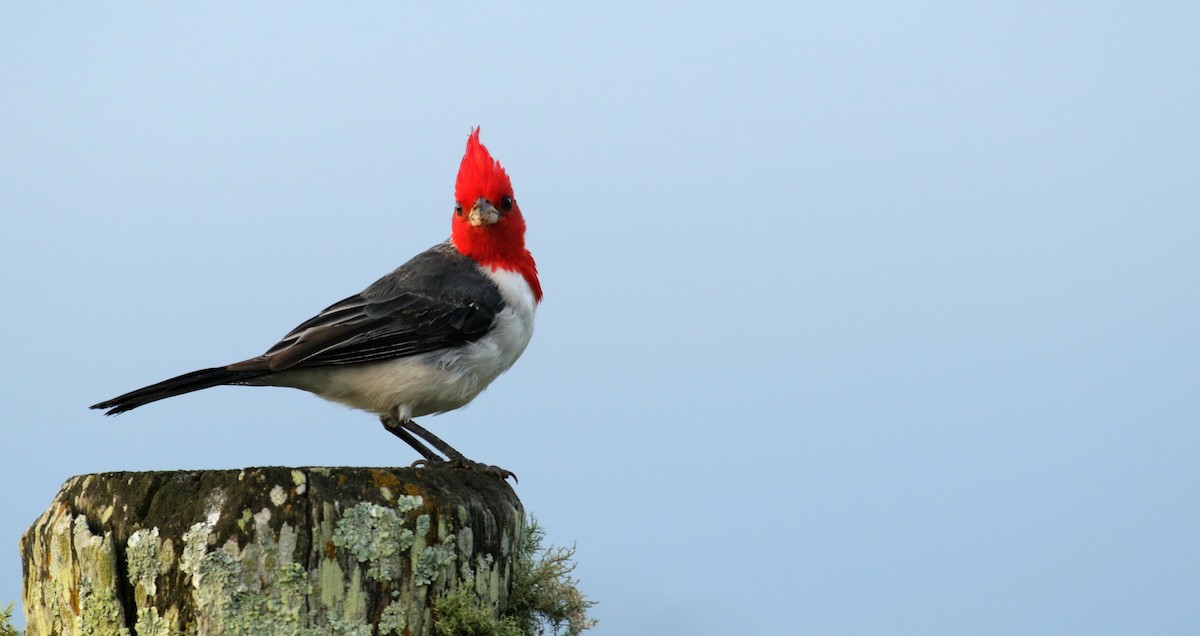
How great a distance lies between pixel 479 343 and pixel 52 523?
2308mm

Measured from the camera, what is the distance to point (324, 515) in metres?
3.54

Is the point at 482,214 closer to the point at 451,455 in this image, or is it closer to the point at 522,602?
the point at 451,455

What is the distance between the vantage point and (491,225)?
604 centimetres

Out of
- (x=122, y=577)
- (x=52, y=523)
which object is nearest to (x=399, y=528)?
(x=122, y=577)

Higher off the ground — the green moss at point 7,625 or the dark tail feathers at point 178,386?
the dark tail feathers at point 178,386

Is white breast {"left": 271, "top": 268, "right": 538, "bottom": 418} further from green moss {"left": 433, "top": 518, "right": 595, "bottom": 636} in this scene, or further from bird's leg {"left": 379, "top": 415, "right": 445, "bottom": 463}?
green moss {"left": 433, "top": 518, "right": 595, "bottom": 636}

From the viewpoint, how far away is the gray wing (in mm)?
5344

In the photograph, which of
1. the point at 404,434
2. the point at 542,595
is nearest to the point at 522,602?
the point at 542,595

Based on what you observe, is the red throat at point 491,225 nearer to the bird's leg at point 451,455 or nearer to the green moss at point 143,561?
the bird's leg at point 451,455

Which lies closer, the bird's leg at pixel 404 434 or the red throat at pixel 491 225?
the bird's leg at pixel 404 434

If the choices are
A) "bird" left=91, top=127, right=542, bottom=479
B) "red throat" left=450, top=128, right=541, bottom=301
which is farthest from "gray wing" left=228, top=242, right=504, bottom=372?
"red throat" left=450, top=128, right=541, bottom=301

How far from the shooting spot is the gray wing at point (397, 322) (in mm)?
5344

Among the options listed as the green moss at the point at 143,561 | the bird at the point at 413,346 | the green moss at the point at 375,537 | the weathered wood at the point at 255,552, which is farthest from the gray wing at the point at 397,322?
the green moss at the point at 375,537

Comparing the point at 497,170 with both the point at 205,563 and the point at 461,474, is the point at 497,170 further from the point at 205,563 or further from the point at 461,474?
the point at 205,563
